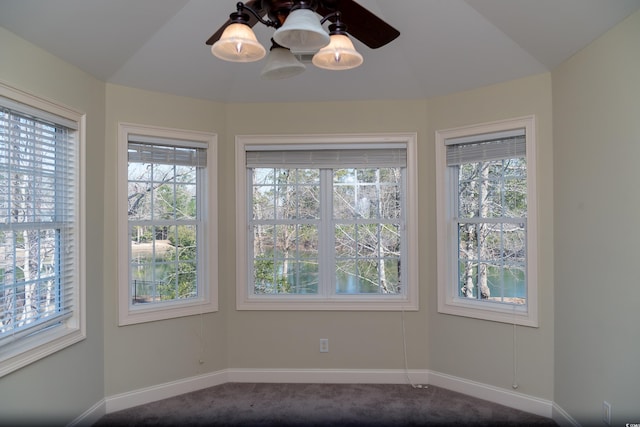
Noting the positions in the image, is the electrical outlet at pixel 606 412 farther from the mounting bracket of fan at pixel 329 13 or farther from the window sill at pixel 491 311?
the mounting bracket of fan at pixel 329 13

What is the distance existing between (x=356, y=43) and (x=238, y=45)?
1.54 metres

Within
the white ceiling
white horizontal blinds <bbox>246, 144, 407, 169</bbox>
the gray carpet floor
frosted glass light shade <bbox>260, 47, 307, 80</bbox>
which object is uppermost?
the white ceiling

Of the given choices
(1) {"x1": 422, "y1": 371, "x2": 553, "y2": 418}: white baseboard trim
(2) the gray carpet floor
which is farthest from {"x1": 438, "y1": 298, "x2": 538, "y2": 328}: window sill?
(2) the gray carpet floor

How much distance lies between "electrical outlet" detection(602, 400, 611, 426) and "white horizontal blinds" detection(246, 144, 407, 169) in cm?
210

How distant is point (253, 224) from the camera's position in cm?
362

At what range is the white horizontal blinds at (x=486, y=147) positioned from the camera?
9.92ft

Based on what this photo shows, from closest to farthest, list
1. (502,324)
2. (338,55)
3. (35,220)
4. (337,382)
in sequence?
(338,55)
(35,220)
(502,324)
(337,382)

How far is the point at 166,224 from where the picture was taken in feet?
10.9

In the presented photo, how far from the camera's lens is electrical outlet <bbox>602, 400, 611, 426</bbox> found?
231cm

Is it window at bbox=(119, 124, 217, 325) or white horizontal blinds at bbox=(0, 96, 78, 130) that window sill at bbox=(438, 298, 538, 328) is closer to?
window at bbox=(119, 124, 217, 325)

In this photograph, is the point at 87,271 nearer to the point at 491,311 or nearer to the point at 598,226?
the point at 491,311

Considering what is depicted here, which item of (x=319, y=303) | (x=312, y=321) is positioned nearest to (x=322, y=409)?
(x=312, y=321)

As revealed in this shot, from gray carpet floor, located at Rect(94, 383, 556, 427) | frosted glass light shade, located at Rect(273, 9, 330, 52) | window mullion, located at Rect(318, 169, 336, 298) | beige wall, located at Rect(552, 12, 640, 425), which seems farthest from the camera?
window mullion, located at Rect(318, 169, 336, 298)

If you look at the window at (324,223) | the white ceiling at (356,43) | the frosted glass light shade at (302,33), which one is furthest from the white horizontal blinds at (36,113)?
the frosted glass light shade at (302,33)
